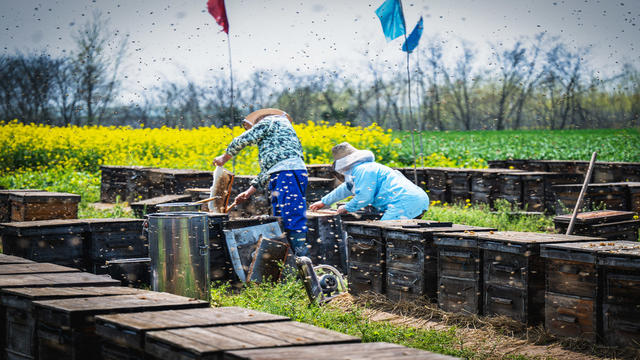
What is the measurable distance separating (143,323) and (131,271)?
3625mm

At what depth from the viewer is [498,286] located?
17.3 feet

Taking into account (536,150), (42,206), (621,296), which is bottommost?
(621,296)

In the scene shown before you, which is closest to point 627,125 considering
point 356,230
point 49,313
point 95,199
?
point 95,199

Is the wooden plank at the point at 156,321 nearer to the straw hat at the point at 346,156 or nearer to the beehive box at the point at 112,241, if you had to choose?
the beehive box at the point at 112,241

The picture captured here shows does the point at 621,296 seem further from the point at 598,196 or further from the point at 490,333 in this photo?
the point at 598,196

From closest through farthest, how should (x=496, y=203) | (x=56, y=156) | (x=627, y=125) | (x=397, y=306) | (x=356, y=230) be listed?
(x=397, y=306), (x=356, y=230), (x=496, y=203), (x=56, y=156), (x=627, y=125)

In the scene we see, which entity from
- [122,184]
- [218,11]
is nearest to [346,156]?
[218,11]

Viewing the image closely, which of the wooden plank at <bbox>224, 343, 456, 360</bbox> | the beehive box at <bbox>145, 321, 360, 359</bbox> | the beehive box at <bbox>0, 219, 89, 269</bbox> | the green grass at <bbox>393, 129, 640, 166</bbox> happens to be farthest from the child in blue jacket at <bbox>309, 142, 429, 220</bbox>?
the green grass at <bbox>393, 129, 640, 166</bbox>

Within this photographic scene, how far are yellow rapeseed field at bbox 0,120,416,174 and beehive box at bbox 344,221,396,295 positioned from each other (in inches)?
406

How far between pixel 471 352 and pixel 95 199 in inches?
455

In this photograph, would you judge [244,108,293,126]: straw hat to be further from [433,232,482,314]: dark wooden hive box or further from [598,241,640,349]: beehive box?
[598,241,640,349]: beehive box

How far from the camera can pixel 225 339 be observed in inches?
103

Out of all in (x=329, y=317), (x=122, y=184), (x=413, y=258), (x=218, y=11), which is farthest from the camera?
(x=122, y=184)

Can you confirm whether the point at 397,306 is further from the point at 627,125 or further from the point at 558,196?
the point at 627,125
